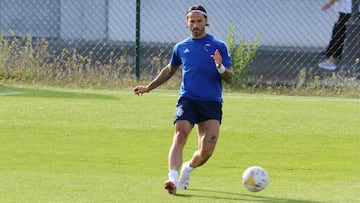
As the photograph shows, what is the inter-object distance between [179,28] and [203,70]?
12719 millimetres

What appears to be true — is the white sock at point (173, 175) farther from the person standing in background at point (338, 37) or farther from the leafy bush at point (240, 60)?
the person standing in background at point (338, 37)

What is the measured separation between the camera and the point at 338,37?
20219 millimetres

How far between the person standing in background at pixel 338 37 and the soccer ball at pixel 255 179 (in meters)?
10.8

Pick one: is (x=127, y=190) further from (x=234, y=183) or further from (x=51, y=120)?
(x=51, y=120)

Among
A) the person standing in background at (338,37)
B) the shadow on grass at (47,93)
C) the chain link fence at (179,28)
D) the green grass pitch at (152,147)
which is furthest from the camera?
the chain link fence at (179,28)

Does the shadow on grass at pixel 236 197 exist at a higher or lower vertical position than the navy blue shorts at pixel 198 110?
lower

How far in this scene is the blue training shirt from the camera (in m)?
10.1

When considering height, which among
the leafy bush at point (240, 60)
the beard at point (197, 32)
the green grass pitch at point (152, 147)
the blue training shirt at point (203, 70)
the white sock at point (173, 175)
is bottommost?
the green grass pitch at point (152, 147)

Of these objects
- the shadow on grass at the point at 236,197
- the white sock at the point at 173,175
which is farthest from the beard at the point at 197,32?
the shadow on grass at the point at 236,197

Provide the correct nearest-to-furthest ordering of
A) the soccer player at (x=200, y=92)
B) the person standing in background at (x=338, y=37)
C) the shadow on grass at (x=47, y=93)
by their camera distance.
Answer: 1. the soccer player at (x=200, y=92)
2. the shadow on grass at (x=47, y=93)
3. the person standing in background at (x=338, y=37)

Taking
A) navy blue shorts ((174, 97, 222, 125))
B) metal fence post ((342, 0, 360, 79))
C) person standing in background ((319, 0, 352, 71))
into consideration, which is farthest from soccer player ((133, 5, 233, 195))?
person standing in background ((319, 0, 352, 71))

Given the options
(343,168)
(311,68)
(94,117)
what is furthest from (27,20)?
(343,168)

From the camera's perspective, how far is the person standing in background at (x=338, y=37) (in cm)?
2019

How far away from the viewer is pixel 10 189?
9641 millimetres
